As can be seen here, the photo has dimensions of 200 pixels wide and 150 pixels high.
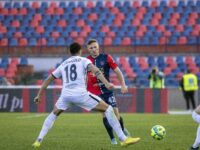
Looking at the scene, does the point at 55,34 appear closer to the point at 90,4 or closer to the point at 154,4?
the point at 90,4

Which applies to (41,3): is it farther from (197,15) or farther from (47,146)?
(47,146)

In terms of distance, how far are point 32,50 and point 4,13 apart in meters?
5.79

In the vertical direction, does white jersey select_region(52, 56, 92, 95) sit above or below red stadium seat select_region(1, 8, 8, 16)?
below

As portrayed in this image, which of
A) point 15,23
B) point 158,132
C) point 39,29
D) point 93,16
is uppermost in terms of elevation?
point 93,16

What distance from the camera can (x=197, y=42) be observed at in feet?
105

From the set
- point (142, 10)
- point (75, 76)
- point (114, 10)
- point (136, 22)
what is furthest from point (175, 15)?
point (75, 76)

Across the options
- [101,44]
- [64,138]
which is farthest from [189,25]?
[64,138]

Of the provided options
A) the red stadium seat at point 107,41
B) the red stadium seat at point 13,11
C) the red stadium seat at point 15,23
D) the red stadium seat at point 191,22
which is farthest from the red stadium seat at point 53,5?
the red stadium seat at point 191,22

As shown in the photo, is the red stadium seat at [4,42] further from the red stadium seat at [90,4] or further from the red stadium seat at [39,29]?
the red stadium seat at [90,4]

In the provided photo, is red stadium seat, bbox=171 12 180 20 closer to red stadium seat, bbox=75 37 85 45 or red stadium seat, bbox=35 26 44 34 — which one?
red stadium seat, bbox=75 37 85 45

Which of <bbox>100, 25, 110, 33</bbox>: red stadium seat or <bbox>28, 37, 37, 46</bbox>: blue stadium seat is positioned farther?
<bbox>100, 25, 110, 33</bbox>: red stadium seat

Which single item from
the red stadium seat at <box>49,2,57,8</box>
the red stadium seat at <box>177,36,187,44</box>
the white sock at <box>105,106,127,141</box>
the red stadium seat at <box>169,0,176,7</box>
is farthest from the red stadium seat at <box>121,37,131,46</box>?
the white sock at <box>105,106,127,141</box>

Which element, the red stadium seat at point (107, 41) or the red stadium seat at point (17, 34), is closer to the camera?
the red stadium seat at point (107, 41)

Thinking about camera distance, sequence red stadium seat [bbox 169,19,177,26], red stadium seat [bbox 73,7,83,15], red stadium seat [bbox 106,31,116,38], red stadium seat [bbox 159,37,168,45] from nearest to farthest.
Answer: red stadium seat [bbox 159,37,168,45]
red stadium seat [bbox 106,31,116,38]
red stadium seat [bbox 169,19,177,26]
red stadium seat [bbox 73,7,83,15]
